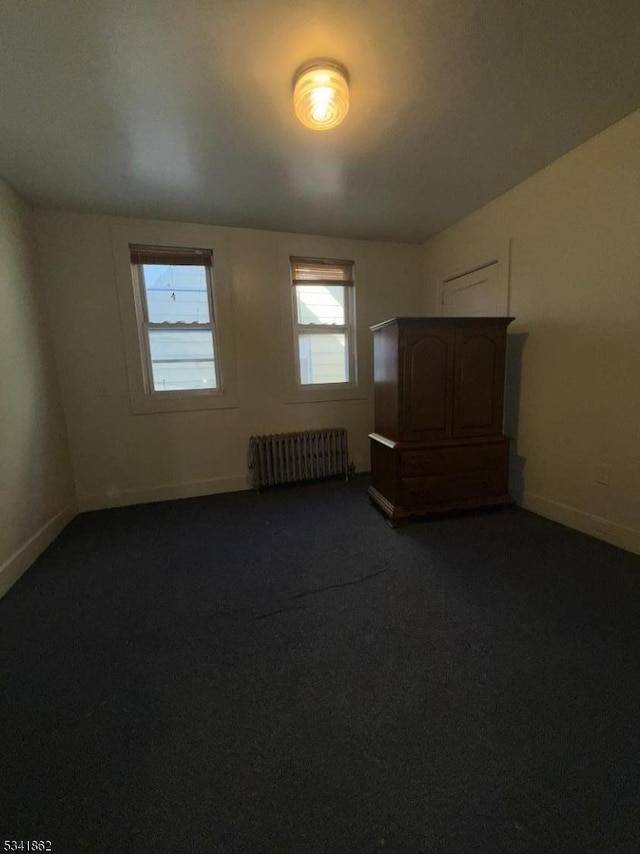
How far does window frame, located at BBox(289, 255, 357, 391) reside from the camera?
3359 mm

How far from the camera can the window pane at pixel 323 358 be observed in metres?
3.49

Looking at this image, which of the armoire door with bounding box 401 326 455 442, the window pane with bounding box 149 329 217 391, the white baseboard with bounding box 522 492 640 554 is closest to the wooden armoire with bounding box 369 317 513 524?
the armoire door with bounding box 401 326 455 442

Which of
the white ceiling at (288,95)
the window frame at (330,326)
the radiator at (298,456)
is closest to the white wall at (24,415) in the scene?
the white ceiling at (288,95)

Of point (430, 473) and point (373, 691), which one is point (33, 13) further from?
point (430, 473)

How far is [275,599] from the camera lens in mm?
Answer: 1707

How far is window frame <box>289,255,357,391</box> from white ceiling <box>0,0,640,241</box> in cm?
82

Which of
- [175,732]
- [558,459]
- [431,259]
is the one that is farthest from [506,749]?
[431,259]

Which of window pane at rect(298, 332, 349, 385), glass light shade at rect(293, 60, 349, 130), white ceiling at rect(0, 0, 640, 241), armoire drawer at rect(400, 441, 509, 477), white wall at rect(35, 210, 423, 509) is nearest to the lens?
white ceiling at rect(0, 0, 640, 241)

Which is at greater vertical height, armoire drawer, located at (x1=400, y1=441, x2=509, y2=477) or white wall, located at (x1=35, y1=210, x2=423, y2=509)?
white wall, located at (x1=35, y1=210, x2=423, y2=509)

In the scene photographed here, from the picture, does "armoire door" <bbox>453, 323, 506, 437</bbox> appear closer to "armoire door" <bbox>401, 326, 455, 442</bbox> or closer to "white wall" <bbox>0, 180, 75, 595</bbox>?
"armoire door" <bbox>401, 326, 455, 442</bbox>

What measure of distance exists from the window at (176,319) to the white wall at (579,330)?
2619mm

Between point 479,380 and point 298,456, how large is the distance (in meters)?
1.80

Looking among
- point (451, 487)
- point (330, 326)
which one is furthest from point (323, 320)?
point (451, 487)

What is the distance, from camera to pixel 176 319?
3.09 meters
